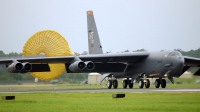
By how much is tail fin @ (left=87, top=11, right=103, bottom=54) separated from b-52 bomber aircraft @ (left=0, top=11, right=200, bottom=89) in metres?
4.31

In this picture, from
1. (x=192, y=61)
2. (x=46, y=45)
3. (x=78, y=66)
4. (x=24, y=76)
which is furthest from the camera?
(x=24, y=76)

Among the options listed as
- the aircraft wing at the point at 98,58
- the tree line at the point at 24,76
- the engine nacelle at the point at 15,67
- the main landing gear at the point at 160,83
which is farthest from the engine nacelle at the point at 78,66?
the tree line at the point at 24,76

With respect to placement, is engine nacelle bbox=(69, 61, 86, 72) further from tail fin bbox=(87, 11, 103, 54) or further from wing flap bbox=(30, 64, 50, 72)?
tail fin bbox=(87, 11, 103, 54)

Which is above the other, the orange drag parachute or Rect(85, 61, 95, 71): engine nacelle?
the orange drag parachute

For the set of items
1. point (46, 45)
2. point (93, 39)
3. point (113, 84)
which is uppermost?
point (93, 39)

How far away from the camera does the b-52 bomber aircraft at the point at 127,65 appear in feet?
132

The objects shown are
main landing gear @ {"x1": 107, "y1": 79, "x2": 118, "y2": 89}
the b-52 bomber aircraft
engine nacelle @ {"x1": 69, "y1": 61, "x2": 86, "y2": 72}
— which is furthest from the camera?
main landing gear @ {"x1": 107, "y1": 79, "x2": 118, "y2": 89}

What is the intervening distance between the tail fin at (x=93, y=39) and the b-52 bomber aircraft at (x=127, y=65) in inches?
170

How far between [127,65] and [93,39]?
6.94m

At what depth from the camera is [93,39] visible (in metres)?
49.9

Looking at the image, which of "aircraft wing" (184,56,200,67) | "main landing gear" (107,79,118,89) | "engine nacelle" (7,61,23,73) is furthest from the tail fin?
"engine nacelle" (7,61,23,73)

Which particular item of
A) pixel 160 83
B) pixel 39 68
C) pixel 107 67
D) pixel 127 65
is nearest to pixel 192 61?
pixel 160 83

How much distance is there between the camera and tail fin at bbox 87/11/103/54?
1950 inches

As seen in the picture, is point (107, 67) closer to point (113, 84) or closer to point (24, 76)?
point (113, 84)
